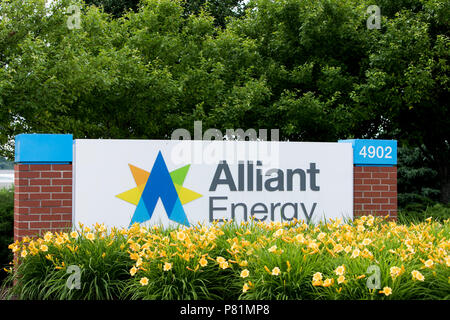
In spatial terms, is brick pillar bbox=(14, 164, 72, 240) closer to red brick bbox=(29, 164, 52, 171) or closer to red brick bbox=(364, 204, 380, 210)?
red brick bbox=(29, 164, 52, 171)

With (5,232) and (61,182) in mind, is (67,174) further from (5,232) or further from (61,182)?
(5,232)

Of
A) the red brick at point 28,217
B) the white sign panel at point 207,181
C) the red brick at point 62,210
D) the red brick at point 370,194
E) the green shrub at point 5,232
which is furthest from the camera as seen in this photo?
the red brick at point 370,194

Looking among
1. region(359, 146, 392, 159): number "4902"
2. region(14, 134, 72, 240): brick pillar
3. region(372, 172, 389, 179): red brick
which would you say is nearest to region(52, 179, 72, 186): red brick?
region(14, 134, 72, 240): brick pillar

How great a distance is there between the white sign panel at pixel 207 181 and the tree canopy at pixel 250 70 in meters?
4.17

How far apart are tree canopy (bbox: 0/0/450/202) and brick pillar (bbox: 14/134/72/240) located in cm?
398

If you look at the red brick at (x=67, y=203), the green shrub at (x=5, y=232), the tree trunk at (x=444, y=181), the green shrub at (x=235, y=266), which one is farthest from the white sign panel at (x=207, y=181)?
the tree trunk at (x=444, y=181)

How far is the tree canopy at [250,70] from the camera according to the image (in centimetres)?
1106

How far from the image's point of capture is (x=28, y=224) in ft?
20.2

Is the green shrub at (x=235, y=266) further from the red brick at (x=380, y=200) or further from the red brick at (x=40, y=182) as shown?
the red brick at (x=380, y=200)

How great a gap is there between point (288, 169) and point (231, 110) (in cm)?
560

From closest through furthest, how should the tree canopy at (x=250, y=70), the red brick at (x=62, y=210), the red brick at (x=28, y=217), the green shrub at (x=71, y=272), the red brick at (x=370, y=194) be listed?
the green shrub at (x=71, y=272)
the red brick at (x=28, y=217)
the red brick at (x=62, y=210)
the red brick at (x=370, y=194)
the tree canopy at (x=250, y=70)

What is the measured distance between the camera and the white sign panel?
646 centimetres

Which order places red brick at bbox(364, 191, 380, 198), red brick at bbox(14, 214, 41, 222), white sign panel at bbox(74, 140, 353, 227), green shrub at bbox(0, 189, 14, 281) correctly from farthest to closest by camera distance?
red brick at bbox(364, 191, 380, 198), green shrub at bbox(0, 189, 14, 281), white sign panel at bbox(74, 140, 353, 227), red brick at bbox(14, 214, 41, 222)
